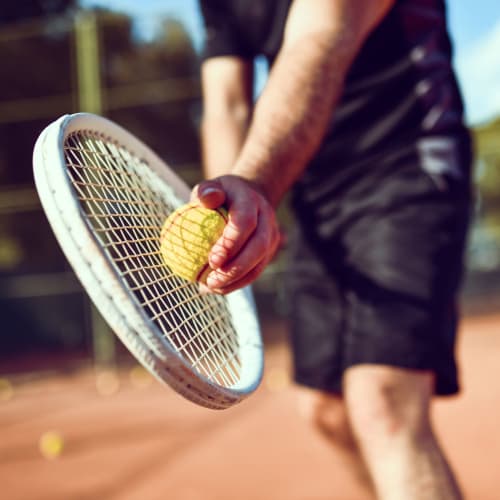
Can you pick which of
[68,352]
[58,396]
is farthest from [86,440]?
[68,352]

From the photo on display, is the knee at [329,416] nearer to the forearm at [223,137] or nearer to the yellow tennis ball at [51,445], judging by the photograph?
the forearm at [223,137]

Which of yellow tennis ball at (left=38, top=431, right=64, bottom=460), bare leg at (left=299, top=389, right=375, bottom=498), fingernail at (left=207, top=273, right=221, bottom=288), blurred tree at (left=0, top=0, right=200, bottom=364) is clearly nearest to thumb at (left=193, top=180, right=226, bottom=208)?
fingernail at (left=207, top=273, right=221, bottom=288)

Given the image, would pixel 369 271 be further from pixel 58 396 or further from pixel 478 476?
pixel 58 396

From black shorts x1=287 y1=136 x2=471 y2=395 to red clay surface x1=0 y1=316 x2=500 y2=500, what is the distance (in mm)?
385

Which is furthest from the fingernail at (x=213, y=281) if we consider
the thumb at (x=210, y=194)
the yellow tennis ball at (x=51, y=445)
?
the yellow tennis ball at (x=51, y=445)

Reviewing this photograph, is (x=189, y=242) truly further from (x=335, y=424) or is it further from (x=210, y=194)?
(x=335, y=424)

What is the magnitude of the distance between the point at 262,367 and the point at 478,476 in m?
1.63

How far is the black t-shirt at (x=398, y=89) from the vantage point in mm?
1550

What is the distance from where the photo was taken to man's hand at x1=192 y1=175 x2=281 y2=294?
943 millimetres

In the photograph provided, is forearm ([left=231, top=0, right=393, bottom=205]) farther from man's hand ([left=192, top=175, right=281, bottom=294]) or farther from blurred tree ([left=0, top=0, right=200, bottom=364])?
blurred tree ([left=0, top=0, right=200, bottom=364])

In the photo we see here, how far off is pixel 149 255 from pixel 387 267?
0.53m

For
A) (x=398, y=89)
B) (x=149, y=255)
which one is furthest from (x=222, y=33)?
(x=149, y=255)

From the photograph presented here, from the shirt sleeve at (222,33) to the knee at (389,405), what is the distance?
897mm

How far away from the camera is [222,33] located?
1.84m
